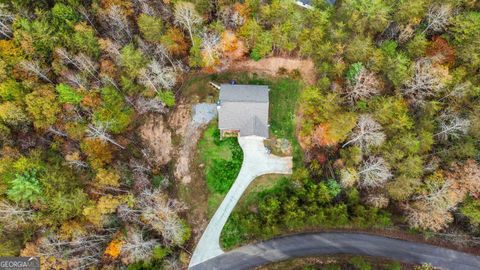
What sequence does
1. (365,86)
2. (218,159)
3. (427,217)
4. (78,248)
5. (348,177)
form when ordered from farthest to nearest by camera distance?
(218,159) < (365,86) < (348,177) < (78,248) < (427,217)

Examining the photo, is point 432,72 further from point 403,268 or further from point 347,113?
point 403,268

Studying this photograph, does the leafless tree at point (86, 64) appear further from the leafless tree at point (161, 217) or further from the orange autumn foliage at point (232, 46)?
the leafless tree at point (161, 217)

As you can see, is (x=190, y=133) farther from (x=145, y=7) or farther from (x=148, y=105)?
(x=145, y=7)

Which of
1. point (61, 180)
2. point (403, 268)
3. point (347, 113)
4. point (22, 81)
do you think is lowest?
point (403, 268)

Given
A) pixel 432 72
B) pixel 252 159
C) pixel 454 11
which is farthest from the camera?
pixel 252 159

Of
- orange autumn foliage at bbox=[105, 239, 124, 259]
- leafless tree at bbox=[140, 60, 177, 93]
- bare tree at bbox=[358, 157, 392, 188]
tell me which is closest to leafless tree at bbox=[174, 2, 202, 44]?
leafless tree at bbox=[140, 60, 177, 93]

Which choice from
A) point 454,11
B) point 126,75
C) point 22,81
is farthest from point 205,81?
point 454,11

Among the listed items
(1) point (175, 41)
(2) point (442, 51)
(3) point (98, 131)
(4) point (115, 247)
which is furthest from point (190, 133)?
(2) point (442, 51)
